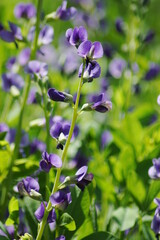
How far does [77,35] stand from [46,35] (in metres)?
0.47

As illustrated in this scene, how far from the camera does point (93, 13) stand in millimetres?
2951

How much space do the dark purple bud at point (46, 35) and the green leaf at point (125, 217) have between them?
541mm

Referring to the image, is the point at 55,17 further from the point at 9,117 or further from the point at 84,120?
the point at 84,120

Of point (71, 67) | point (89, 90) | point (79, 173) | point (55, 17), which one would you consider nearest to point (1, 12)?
point (89, 90)

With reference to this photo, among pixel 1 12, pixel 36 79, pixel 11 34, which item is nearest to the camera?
pixel 36 79

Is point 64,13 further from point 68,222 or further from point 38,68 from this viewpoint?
point 68,222

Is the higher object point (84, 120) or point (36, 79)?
point (36, 79)

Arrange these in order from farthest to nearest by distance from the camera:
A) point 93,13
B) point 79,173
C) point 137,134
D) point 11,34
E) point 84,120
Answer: point 93,13, point 84,120, point 137,134, point 11,34, point 79,173

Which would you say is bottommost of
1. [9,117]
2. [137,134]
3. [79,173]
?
[9,117]

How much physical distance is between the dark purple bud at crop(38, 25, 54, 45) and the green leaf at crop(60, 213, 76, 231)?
0.59 m

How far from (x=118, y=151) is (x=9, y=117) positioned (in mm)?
484

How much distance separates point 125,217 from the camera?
123 centimetres

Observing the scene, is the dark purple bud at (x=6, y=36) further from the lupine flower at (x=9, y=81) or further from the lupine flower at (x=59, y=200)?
the lupine flower at (x=59, y=200)

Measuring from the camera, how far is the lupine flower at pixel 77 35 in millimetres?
996
